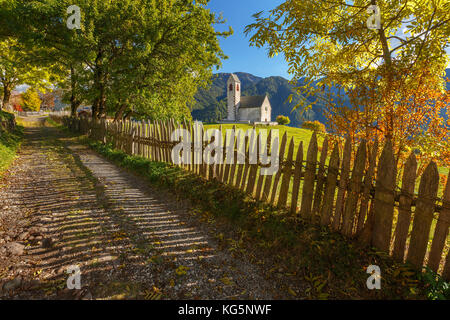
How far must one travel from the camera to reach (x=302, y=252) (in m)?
3.19

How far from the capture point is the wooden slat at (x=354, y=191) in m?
3.11

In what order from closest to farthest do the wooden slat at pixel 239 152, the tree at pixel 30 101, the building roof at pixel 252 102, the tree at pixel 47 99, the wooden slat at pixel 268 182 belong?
the wooden slat at pixel 268 182 → the wooden slat at pixel 239 152 → the tree at pixel 30 101 → the tree at pixel 47 99 → the building roof at pixel 252 102

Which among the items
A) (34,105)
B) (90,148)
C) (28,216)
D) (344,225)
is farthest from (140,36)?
(34,105)

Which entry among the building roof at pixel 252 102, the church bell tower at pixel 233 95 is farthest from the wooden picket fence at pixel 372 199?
the church bell tower at pixel 233 95

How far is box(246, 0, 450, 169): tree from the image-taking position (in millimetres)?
2832

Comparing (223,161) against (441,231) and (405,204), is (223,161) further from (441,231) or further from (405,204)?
(441,231)

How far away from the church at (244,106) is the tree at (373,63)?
77.7 meters

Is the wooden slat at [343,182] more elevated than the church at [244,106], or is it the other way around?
the church at [244,106]

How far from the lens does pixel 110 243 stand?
Answer: 11.9 ft

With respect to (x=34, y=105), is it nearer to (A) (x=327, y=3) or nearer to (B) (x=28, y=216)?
(B) (x=28, y=216)

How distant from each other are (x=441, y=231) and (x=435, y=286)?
620mm

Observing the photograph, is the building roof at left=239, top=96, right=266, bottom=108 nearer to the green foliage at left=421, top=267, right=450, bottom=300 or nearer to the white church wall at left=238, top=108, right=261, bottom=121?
the white church wall at left=238, top=108, right=261, bottom=121

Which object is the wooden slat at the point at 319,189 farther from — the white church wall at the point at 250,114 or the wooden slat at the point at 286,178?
the white church wall at the point at 250,114

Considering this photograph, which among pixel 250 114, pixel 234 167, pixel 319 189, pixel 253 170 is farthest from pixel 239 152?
pixel 250 114
